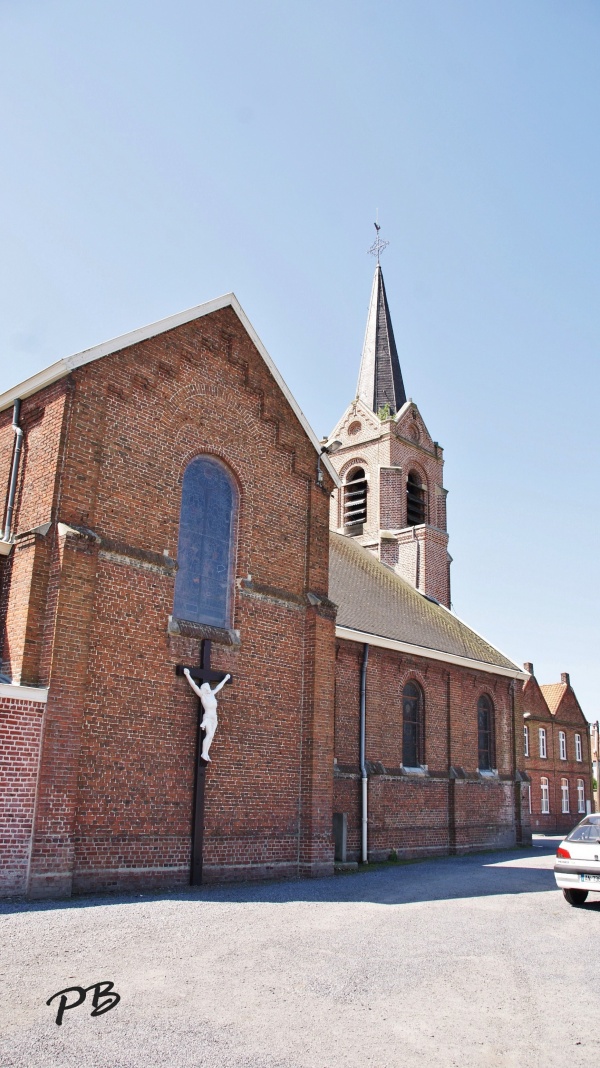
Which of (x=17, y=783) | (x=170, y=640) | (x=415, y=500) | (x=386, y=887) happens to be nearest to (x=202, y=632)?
(x=170, y=640)

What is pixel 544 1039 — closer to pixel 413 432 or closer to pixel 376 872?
pixel 376 872

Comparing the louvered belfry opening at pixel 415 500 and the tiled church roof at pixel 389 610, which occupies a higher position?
the louvered belfry opening at pixel 415 500

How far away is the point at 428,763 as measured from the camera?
21281mm

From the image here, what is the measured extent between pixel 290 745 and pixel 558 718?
30.5 meters

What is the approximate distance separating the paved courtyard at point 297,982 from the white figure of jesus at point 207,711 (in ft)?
7.61

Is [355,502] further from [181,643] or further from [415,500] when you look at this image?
[181,643]

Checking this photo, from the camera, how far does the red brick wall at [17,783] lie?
1073 cm

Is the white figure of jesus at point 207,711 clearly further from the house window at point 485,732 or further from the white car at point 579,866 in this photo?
the house window at point 485,732

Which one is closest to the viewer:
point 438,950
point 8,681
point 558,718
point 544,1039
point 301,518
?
point 544,1039

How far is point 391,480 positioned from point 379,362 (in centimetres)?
605

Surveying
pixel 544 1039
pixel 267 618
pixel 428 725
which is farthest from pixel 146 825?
pixel 428 725

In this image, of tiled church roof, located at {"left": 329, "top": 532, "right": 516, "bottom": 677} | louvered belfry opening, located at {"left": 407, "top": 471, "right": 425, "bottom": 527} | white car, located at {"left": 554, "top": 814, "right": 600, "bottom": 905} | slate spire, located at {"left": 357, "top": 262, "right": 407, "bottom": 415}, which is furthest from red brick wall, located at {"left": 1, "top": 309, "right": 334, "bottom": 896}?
slate spire, located at {"left": 357, "top": 262, "right": 407, "bottom": 415}

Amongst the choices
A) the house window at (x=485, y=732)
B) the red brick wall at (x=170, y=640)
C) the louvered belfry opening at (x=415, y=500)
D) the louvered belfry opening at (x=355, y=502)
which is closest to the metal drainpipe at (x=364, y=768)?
the red brick wall at (x=170, y=640)

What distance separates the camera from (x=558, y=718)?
4228cm
